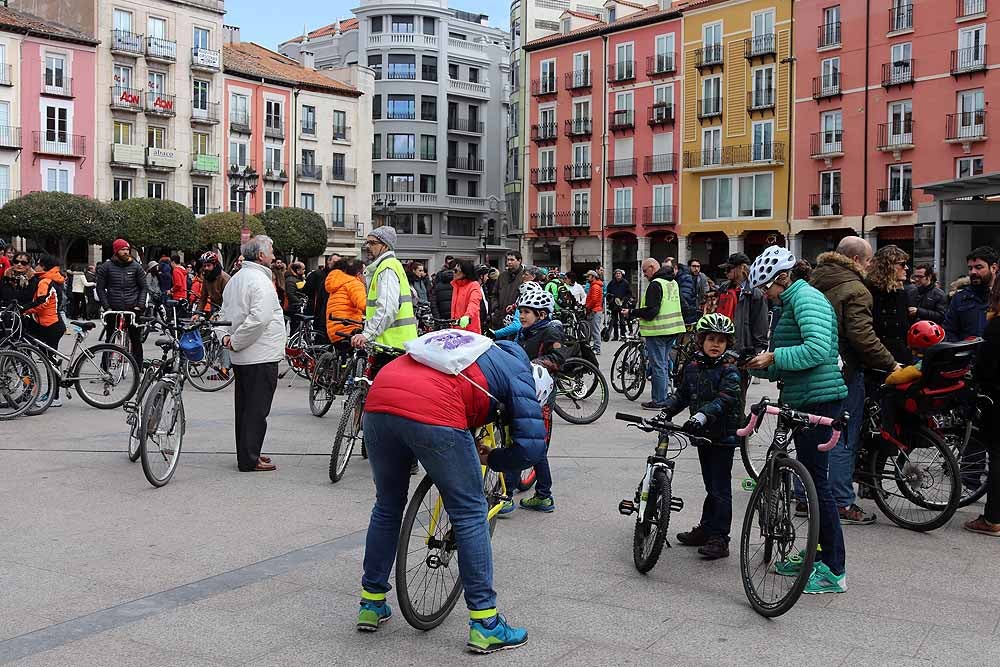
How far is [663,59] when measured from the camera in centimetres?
5438

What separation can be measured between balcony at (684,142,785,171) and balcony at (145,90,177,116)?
85.2ft

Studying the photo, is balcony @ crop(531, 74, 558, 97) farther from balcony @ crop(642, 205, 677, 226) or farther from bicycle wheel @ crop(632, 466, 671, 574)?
bicycle wheel @ crop(632, 466, 671, 574)

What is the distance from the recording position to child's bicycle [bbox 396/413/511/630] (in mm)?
4836

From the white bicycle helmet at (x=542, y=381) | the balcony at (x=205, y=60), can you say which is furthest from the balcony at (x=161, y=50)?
the white bicycle helmet at (x=542, y=381)

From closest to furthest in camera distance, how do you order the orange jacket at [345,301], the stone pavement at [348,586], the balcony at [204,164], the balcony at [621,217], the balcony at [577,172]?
the stone pavement at [348,586] → the orange jacket at [345,301] → the balcony at [621,217] → the balcony at [204,164] → the balcony at [577,172]

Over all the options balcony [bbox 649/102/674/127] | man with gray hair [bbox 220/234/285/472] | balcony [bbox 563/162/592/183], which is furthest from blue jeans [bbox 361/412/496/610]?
balcony [bbox 563/162/592/183]

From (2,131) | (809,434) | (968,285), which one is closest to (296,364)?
(968,285)

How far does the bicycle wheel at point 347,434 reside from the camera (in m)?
8.48

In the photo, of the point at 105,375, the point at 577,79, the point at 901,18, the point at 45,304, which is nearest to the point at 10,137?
the point at 577,79

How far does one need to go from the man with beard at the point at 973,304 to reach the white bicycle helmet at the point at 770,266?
370cm

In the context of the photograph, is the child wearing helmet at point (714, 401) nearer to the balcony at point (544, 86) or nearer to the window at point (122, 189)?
the window at point (122, 189)

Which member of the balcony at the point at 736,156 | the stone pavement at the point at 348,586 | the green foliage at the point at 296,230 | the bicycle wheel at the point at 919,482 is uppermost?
the balcony at the point at 736,156

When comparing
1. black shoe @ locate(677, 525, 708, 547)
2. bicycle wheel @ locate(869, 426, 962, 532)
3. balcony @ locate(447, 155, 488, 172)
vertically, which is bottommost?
black shoe @ locate(677, 525, 708, 547)

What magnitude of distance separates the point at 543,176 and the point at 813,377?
55.1 meters
